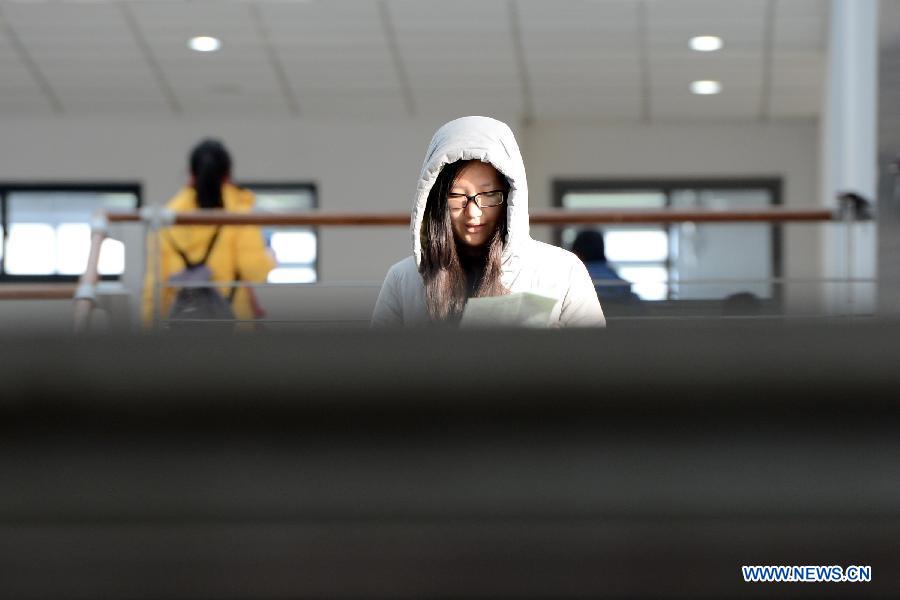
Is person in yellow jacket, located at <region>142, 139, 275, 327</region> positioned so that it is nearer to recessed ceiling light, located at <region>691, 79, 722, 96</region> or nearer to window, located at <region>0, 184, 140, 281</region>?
recessed ceiling light, located at <region>691, 79, 722, 96</region>

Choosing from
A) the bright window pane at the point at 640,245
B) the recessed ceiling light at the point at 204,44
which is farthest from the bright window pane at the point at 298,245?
the bright window pane at the point at 640,245

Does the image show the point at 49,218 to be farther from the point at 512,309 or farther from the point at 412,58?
the point at 512,309

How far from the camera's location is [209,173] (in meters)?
4.68

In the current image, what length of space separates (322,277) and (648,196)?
2.89 metres

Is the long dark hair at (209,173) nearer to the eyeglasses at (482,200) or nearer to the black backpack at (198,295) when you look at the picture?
the black backpack at (198,295)

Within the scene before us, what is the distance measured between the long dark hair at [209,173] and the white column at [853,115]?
2.83 m

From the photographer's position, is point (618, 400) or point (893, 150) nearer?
point (618, 400)

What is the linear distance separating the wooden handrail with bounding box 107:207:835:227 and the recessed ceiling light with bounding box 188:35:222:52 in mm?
6537

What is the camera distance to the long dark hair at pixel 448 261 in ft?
4.92

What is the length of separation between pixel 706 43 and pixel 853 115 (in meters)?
2.51

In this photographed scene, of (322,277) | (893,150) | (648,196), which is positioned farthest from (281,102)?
(893,150)

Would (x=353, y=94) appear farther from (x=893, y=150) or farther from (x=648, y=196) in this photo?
(x=893, y=150)

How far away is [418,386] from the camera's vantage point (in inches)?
23.5

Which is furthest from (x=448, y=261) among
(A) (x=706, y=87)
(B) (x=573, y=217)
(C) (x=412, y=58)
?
(A) (x=706, y=87)
